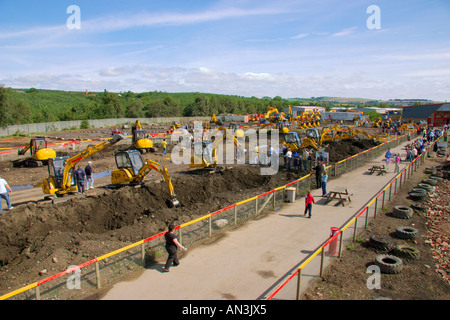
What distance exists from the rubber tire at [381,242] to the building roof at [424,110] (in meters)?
85.1

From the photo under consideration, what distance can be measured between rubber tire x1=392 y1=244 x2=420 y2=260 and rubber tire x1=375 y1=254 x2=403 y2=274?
695mm

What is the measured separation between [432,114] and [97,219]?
9228 cm

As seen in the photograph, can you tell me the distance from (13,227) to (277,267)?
1032cm

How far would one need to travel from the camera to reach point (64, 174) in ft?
52.6

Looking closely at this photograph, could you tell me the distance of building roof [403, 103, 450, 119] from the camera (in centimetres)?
7819

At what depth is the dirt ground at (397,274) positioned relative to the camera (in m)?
7.90

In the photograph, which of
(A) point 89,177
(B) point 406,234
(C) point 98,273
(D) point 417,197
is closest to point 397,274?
(B) point 406,234

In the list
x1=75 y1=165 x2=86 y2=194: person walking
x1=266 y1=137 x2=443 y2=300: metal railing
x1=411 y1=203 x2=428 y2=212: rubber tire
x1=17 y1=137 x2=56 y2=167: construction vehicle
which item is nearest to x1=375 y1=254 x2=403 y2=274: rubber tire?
x1=266 y1=137 x2=443 y2=300: metal railing

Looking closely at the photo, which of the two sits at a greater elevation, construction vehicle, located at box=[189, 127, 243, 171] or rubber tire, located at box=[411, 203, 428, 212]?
construction vehicle, located at box=[189, 127, 243, 171]

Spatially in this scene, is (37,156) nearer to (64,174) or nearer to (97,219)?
(64,174)

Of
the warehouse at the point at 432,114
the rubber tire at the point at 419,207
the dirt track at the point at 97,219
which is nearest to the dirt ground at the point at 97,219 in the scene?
the dirt track at the point at 97,219

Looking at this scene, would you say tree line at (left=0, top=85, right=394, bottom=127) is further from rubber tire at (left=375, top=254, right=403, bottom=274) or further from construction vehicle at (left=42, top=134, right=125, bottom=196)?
rubber tire at (left=375, top=254, right=403, bottom=274)

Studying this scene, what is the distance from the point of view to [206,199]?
16750 millimetres
